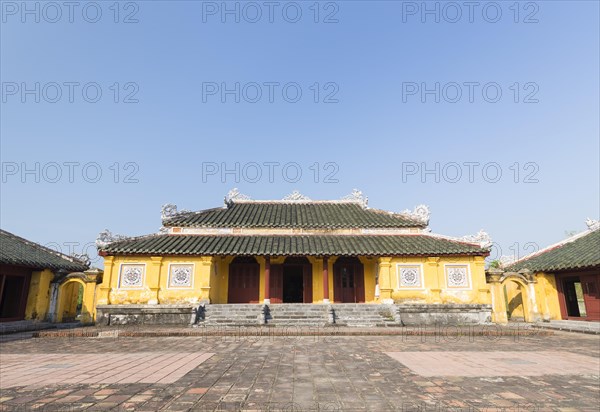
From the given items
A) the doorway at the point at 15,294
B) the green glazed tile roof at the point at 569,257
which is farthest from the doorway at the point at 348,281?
the doorway at the point at 15,294

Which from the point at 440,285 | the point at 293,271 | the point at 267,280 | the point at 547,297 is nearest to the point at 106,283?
the point at 267,280

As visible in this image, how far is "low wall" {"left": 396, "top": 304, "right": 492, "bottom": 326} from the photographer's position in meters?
15.1

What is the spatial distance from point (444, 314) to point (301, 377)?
482 inches

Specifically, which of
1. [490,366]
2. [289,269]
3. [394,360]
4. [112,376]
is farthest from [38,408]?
[289,269]

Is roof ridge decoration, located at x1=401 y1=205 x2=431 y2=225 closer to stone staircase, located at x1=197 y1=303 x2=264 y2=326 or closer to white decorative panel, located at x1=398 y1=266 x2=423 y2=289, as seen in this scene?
white decorative panel, located at x1=398 y1=266 x2=423 y2=289

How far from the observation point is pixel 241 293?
1817 centimetres

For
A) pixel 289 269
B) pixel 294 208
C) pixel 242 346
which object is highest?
pixel 294 208

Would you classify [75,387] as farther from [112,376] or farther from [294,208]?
[294,208]

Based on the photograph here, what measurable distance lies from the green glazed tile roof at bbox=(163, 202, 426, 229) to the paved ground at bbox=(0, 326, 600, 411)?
10137 mm

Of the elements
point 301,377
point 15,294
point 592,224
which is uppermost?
point 592,224

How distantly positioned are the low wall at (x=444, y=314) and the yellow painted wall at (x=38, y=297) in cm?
1716

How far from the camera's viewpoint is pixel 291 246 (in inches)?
664

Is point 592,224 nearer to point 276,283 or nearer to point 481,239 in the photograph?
point 481,239

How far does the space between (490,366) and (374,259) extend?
39.3ft
